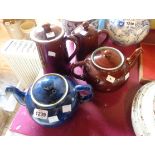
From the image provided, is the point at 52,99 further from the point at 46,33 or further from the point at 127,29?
the point at 127,29

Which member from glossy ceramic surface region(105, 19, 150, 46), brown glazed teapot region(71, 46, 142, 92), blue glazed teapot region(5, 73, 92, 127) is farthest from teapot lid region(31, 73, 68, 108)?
glossy ceramic surface region(105, 19, 150, 46)

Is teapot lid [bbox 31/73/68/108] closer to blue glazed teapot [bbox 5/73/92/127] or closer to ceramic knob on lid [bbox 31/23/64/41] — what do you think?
blue glazed teapot [bbox 5/73/92/127]

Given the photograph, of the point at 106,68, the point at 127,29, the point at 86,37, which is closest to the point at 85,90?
the point at 106,68

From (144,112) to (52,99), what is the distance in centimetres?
29

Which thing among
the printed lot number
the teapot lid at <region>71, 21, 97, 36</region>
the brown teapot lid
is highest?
the teapot lid at <region>71, 21, 97, 36</region>

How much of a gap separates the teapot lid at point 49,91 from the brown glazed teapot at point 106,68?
0.35 ft

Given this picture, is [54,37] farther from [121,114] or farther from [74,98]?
[121,114]

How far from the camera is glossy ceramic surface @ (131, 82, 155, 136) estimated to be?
2.02ft

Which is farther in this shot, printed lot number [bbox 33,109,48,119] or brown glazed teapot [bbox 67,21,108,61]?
brown glazed teapot [bbox 67,21,108,61]

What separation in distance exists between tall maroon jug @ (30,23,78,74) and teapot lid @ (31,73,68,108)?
0.37ft

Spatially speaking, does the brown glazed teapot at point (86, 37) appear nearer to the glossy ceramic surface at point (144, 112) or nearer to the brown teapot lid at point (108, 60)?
the brown teapot lid at point (108, 60)

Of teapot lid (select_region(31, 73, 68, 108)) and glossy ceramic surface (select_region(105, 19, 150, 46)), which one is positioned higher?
glossy ceramic surface (select_region(105, 19, 150, 46))

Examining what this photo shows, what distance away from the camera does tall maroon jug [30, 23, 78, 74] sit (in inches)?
27.9
